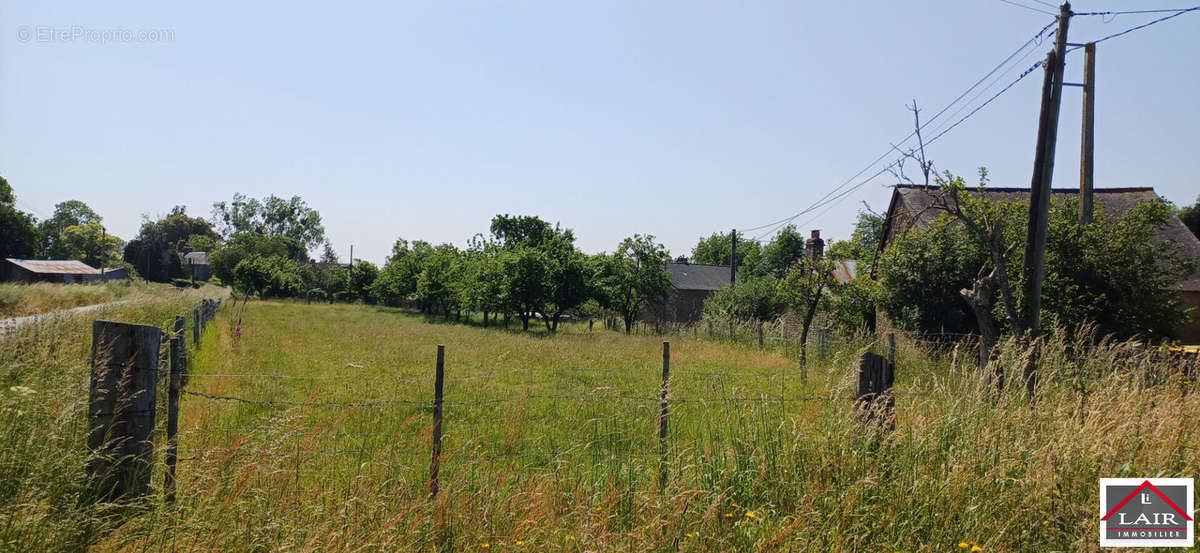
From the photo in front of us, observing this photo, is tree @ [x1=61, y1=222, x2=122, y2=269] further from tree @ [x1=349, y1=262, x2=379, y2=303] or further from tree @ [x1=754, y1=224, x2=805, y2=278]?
tree @ [x1=754, y1=224, x2=805, y2=278]

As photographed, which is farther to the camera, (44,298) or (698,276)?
(698,276)

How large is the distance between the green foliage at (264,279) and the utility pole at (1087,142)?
219 feet

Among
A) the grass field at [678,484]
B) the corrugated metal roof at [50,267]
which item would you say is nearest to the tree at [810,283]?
the grass field at [678,484]

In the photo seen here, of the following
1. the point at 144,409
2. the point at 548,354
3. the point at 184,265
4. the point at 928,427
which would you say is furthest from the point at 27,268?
the point at 928,427

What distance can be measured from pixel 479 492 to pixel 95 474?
221 centimetres

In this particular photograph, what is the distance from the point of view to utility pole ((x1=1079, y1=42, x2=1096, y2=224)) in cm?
1404

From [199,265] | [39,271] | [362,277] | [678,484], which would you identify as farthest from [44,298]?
[199,265]

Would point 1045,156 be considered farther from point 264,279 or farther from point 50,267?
point 50,267

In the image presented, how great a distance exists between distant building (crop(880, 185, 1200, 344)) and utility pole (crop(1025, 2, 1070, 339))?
9.78 m

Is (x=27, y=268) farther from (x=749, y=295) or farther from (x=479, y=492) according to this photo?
(x=479, y=492)

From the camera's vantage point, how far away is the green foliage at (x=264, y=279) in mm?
64688

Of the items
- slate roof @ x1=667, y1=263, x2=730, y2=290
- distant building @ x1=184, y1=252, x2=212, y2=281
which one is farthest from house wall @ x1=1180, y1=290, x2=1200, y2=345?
distant building @ x1=184, y1=252, x2=212, y2=281

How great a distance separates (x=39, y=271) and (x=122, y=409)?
63.4 meters

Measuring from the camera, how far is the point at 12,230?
2201 inches
